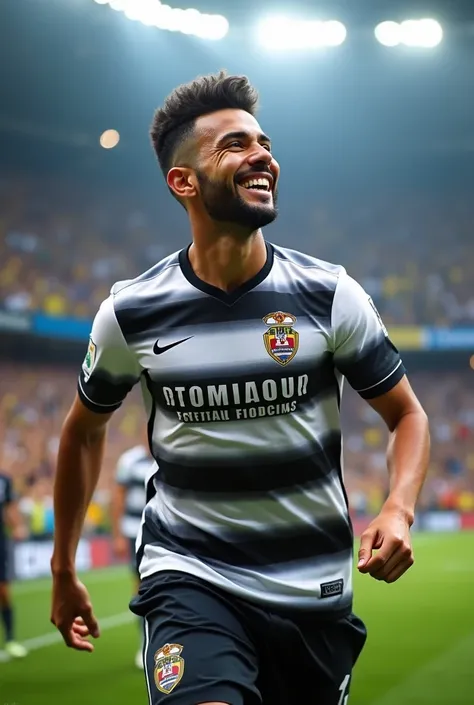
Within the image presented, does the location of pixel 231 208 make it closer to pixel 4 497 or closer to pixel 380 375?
pixel 380 375

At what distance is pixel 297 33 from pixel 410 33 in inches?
93.4

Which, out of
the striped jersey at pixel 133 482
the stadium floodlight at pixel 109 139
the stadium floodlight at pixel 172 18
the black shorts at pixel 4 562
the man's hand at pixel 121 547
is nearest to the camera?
the striped jersey at pixel 133 482

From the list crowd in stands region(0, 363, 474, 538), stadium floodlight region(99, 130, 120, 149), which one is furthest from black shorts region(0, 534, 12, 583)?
stadium floodlight region(99, 130, 120, 149)

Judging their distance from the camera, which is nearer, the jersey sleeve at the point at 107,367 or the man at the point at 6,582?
the jersey sleeve at the point at 107,367

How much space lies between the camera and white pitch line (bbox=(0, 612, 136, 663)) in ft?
27.8

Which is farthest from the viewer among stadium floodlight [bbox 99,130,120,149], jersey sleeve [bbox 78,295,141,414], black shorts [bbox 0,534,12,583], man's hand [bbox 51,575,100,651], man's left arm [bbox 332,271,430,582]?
stadium floodlight [bbox 99,130,120,149]

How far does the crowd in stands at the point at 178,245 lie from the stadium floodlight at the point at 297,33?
184 inches

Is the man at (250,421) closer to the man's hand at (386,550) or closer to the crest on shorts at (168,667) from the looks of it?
the crest on shorts at (168,667)

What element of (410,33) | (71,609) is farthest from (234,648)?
(410,33)

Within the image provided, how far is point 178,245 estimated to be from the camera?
957 inches

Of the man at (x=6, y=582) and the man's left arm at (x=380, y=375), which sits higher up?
the man's left arm at (x=380, y=375)

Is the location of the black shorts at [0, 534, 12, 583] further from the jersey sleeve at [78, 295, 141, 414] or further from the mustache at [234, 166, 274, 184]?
the mustache at [234, 166, 274, 184]

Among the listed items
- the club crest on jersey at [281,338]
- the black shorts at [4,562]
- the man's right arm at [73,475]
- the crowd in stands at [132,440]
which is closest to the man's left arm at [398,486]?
the club crest on jersey at [281,338]

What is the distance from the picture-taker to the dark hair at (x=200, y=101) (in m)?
2.80
